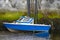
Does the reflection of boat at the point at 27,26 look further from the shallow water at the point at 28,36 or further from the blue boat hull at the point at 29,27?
the shallow water at the point at 28,36

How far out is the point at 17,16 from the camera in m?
22.8

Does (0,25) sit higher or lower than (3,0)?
lower

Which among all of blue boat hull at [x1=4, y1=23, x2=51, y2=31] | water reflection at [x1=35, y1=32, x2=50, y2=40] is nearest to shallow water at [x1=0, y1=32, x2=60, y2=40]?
water reflection at [x1=35, y1=32, x2=50, y2=40]

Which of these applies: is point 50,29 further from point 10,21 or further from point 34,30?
point 10,21

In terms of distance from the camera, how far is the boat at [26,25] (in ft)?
70.5

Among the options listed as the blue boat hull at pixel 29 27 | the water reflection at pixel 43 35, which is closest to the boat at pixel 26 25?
the blue boat hull at pixel 29 27

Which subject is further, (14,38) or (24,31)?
(24,31)

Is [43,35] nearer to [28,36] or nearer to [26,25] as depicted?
[28,36]

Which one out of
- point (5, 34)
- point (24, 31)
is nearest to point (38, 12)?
point (24, 31)

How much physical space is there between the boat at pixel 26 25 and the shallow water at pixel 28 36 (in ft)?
1.14

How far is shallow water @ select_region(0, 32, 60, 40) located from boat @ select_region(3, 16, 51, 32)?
13.7 inches

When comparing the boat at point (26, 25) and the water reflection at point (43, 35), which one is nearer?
the water reflection at point (43, 35)

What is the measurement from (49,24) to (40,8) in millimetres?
1352

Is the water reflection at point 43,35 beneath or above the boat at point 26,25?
beneath
